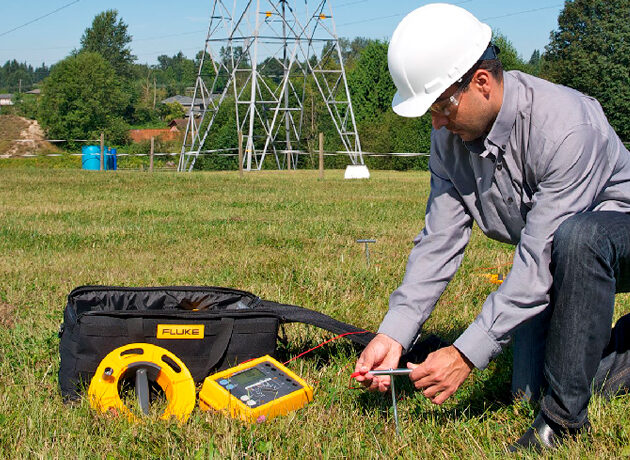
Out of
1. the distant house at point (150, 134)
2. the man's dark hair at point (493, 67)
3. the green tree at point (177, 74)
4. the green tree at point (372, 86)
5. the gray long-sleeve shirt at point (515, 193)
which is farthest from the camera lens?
the green tree at point (177, 74)

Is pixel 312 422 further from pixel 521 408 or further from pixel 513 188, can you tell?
pixel 513 188

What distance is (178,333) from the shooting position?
3.07 meters

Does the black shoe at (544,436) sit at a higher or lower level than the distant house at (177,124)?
higher

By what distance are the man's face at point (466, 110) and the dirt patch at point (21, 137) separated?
2182 inches

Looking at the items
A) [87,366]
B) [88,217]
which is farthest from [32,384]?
[88,217]

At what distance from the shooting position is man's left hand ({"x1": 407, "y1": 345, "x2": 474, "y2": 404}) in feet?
→ 7.66

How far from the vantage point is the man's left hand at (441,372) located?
2334mm

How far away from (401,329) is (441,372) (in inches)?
13.8

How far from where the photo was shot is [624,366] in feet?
9.57

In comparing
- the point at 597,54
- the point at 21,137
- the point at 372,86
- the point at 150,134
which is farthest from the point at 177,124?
the point at 597,54

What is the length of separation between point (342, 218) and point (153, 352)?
6.57m

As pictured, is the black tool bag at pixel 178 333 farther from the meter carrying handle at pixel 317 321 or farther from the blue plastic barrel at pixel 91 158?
the blue plastic barrel at pixel 91 158

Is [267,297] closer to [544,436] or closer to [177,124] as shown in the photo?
[544,436]

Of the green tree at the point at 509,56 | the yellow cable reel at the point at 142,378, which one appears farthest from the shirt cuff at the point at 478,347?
the green tree at the point at 509,56
